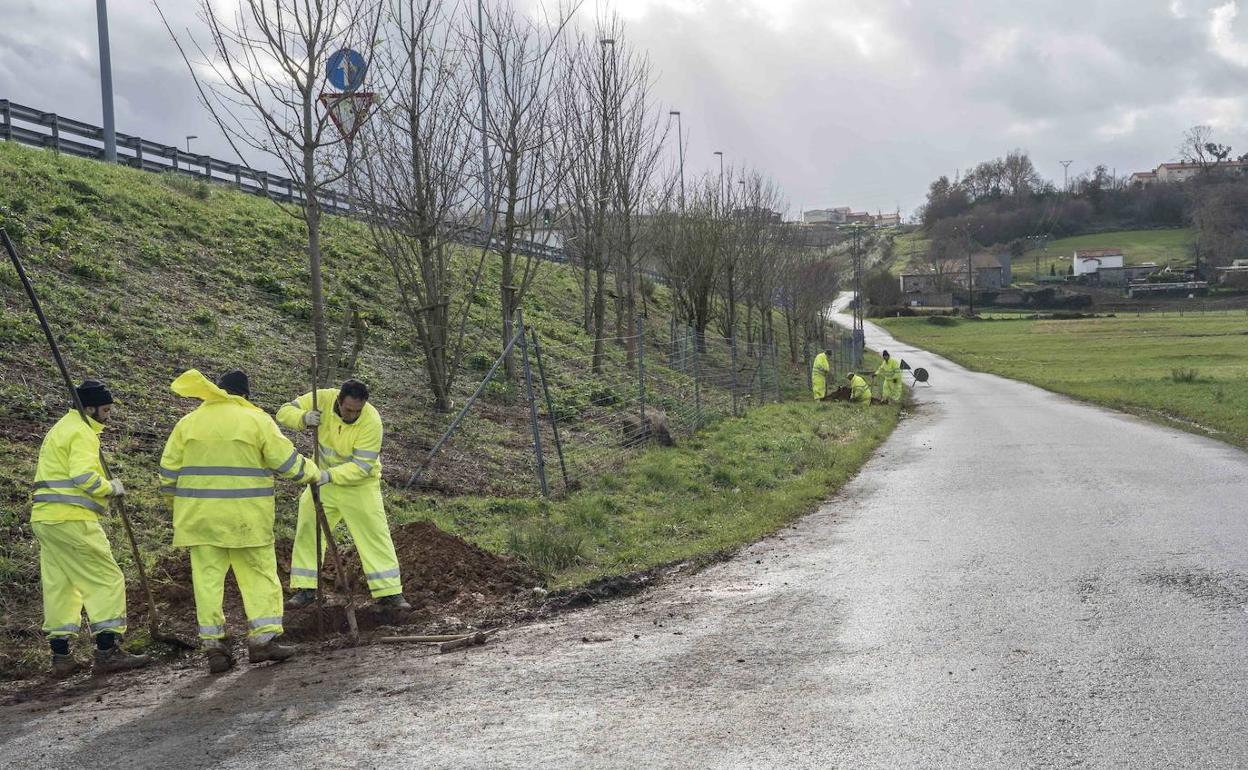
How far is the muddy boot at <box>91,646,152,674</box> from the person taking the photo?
6.53m

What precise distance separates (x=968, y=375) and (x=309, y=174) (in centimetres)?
4101

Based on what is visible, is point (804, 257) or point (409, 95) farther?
point (804, 257)

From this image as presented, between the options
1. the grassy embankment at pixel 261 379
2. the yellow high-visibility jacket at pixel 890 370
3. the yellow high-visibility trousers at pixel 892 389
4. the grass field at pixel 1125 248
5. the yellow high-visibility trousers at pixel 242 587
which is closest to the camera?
the yellow high-visibility trousers at pixel 242 587

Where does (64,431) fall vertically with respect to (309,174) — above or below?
below

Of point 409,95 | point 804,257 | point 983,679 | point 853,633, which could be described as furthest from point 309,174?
point 804,257

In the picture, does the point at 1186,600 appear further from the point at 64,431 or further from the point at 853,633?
the point at 64,431

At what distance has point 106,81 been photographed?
20.4 m

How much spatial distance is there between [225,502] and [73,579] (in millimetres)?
1020

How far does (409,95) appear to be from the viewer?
13688 millimetres

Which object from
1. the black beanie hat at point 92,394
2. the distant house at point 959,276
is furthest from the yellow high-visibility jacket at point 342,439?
the distant house at point 959,276

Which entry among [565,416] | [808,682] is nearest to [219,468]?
[808,682]

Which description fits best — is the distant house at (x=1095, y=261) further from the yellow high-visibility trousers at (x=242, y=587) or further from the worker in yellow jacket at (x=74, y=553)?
the worker in yellow jacket at (x=74, y=553)

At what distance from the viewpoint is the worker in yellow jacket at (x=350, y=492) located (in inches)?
295

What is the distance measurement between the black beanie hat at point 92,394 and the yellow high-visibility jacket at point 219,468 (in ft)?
1.87
